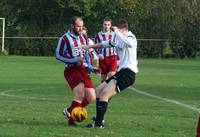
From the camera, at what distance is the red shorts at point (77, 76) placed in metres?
12.3

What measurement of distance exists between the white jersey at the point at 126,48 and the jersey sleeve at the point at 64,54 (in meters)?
0.72

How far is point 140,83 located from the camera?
24219 mm

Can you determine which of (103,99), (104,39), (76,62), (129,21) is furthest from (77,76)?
(129,21)

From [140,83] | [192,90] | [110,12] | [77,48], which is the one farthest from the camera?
[110,12]

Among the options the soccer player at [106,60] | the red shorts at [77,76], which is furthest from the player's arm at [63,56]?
the soccer player at [106,60]

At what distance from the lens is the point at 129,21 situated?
51.4 m

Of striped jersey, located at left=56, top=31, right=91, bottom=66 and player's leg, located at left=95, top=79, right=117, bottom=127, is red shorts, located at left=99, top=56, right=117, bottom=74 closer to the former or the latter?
striped jersey, located at left=56, top=31, right=91, bottom=66

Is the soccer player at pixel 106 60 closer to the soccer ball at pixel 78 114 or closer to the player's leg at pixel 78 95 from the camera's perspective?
the player's leg at pixel 78 95

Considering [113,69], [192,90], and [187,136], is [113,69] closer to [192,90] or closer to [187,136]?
[192,90]

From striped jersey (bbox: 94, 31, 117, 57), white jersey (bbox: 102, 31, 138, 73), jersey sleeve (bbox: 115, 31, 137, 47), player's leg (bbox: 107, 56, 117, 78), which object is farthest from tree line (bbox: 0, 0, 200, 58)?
jersey sleeve (bbox: 115, 31, 137, 47)

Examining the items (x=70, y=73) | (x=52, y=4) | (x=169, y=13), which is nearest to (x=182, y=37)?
(x=169, y=13)

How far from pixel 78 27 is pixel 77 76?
2.93 ft

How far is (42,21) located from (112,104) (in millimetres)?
39386

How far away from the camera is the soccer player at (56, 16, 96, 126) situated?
12.2 metres
